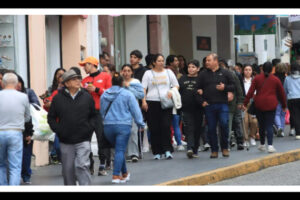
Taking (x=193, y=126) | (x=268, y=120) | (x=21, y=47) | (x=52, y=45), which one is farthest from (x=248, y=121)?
(x=21, y=47)

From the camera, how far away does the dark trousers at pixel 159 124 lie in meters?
14.9

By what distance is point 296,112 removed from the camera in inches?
743

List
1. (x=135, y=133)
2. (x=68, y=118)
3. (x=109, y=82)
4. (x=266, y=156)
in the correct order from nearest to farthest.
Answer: (x=68, y=118)
(x=109, y=82)
(x=266, y=156)
(x=135, y=133)

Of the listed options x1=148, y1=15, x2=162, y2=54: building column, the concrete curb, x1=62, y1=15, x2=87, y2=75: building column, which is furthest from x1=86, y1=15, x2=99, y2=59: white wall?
x1=148, y1=15, x2=162, y2=54: building column

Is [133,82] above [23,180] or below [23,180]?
above

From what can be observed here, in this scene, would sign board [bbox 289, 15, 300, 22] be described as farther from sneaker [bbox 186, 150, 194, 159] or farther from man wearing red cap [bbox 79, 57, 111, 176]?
man wearing red cap [bbox 79, 57, 111, 176]

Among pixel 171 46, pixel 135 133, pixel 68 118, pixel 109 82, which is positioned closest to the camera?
pixel 68 118

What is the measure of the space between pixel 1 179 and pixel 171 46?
59.3ft

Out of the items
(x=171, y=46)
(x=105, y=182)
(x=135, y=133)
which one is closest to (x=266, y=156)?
(x=135, y=133)

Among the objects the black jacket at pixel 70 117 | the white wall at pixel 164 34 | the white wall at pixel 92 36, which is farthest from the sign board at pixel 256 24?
the black jacket at pixel 70 117

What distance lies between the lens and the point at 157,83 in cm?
1484

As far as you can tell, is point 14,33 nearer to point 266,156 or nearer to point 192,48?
point 266,156

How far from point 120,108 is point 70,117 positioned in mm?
1585

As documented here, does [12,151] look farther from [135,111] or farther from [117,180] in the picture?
[135,111]
